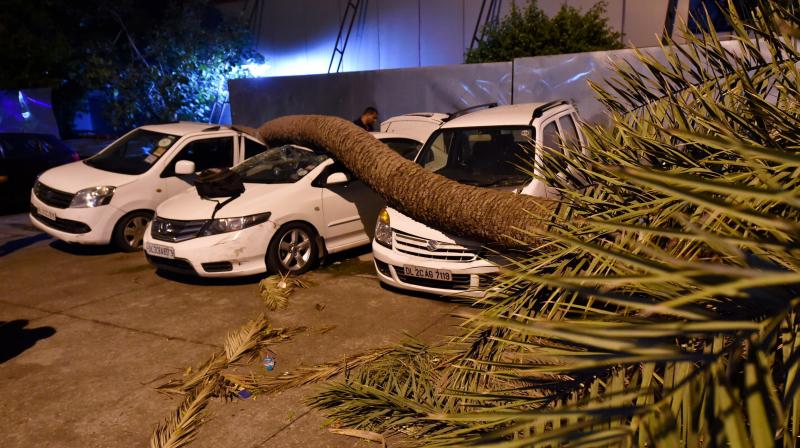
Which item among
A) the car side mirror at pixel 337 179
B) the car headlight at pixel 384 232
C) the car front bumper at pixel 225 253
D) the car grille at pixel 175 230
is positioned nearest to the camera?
the car headlight at pixel 384 232

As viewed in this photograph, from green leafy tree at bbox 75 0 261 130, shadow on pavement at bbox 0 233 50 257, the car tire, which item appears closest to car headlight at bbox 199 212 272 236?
the car tire

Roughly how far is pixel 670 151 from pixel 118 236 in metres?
7.82

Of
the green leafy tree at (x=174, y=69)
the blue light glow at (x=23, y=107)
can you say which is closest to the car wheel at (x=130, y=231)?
the green leafy tree at (x=174, y=69)

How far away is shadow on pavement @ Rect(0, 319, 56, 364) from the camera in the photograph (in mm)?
5439

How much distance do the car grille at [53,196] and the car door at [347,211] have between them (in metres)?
3.55

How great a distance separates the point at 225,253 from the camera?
6.78 m

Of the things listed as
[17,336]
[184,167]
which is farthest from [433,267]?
[184,167]

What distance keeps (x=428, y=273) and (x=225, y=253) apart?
90.8 inches

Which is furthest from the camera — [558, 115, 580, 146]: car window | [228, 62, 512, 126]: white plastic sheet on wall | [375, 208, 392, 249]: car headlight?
[228, 62, 512, 126]: white plastic sheet on wall

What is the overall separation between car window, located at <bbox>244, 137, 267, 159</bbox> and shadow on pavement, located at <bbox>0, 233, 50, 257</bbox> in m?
3.47

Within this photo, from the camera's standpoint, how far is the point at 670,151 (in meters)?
2.31

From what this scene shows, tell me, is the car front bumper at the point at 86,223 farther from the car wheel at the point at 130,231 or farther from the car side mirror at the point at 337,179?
the car side mirror at the point at 337,179

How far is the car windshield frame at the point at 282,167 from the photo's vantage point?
25.1ft

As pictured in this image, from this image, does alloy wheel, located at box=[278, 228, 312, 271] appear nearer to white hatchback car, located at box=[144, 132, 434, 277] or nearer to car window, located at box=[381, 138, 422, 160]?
white hatchback car, located at box=[144, 132, 434, 277]
